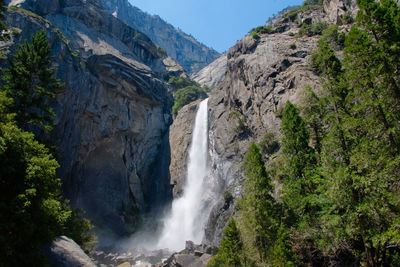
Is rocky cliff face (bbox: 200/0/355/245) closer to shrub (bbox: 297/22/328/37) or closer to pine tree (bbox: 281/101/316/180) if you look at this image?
shrub (bbox: 297/22/328/37)

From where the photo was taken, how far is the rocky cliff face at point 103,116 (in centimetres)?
3803

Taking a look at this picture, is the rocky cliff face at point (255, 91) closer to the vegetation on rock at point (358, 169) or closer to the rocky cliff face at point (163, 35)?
the vegetation on rock at point (358, 169)

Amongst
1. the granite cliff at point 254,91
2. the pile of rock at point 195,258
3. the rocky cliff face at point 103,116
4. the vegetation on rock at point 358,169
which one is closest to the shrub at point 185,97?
the rocky cliff face at point 103,116

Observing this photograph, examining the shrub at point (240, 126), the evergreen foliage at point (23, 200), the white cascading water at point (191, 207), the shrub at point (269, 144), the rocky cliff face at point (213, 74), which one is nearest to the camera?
the evergreen foliage at point (23, 200)

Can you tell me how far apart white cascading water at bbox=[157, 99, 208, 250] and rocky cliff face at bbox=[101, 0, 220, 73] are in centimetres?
11748

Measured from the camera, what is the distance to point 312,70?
108 feet

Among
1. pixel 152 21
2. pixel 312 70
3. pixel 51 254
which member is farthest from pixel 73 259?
pixel 152 21

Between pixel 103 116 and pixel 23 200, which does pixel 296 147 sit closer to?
pixel 23 200

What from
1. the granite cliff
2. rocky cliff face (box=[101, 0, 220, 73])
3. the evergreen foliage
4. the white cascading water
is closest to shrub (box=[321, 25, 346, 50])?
the granite cliff

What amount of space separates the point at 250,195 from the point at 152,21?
16782cm

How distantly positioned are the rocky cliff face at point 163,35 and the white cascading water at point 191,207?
117482 millimetres

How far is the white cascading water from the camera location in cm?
3819

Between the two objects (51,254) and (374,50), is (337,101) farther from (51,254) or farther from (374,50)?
(51,254)

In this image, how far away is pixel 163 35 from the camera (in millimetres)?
164000
